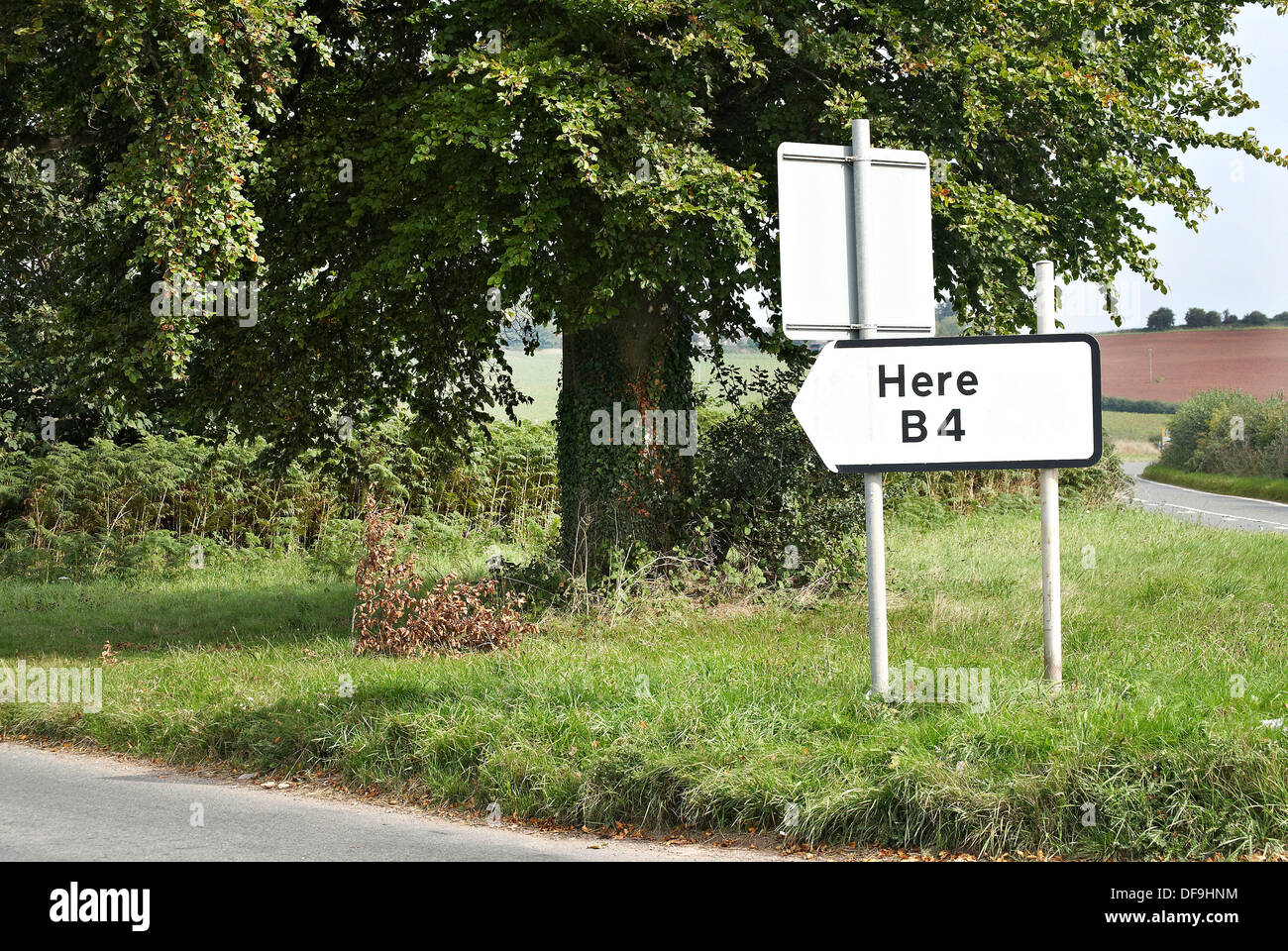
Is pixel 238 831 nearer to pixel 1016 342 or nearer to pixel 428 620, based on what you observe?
pixel 428 620

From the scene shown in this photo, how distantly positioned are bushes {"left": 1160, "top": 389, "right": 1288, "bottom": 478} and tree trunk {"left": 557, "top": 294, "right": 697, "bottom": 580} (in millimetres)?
29026

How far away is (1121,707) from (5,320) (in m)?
21.6

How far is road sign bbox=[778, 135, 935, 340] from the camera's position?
20.9 feet

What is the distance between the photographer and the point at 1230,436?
3984 cm

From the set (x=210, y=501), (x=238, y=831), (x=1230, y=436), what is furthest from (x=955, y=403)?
(x=1230, y=436)

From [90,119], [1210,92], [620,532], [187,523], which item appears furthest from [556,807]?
[187,523]

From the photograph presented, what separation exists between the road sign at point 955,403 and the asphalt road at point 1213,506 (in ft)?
48.1

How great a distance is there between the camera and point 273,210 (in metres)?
12.3

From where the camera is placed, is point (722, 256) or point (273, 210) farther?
point (273, 210)

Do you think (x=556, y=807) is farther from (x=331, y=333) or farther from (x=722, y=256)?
(x=331, y=333)

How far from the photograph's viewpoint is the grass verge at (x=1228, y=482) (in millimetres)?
34594

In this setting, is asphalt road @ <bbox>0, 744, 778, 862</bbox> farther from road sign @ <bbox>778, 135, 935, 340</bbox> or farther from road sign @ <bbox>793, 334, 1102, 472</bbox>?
road sign @ <bbox>778, 135, 935, 340</bbox>

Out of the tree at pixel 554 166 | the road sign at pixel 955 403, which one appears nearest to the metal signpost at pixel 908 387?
the road sign at pixel 955 403

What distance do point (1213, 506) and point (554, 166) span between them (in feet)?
86.2
